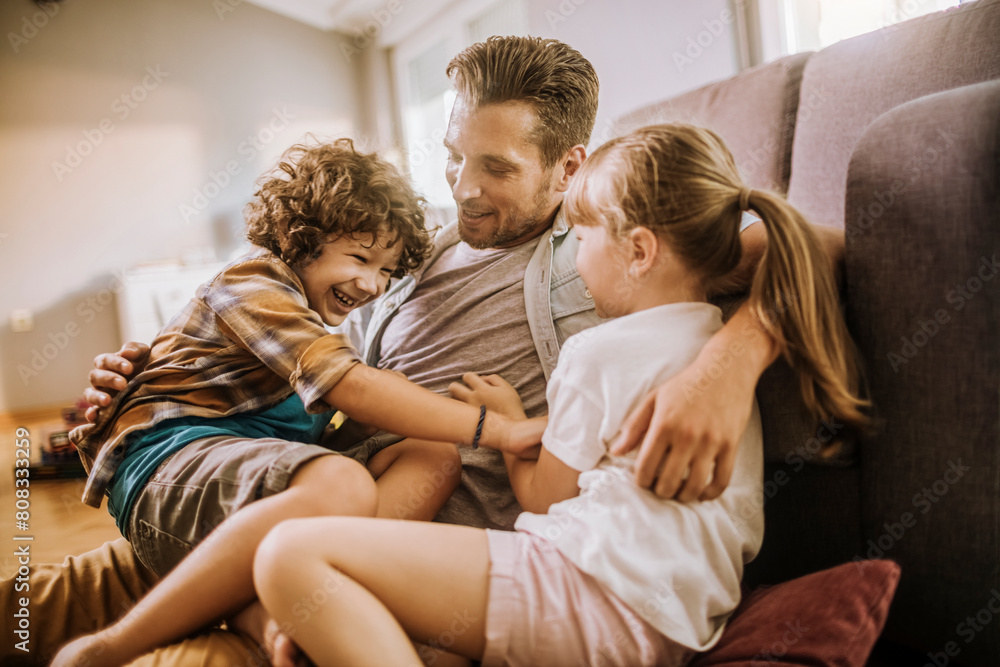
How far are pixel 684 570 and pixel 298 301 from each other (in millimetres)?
545

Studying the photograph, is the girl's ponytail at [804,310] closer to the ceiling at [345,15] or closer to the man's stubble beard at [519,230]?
the man's stubble beard at [519,230]

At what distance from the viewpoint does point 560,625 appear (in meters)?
0.55

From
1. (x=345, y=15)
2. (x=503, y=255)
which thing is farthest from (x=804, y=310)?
(x=345, y=15)

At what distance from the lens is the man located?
0.83 meters

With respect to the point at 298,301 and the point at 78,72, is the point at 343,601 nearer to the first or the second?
the point at 298,301

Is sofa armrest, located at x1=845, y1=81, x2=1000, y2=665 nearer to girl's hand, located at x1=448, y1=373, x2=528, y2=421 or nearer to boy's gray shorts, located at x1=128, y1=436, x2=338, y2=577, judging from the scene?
girl's hand, located at x1=448, y1=373, x2=528, y2=421

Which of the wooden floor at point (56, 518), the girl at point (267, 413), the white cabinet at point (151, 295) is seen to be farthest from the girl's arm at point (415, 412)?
the white cabinet at point (151, 295)

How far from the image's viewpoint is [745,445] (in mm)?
641

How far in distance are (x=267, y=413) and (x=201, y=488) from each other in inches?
7.4

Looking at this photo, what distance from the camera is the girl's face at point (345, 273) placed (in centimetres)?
88

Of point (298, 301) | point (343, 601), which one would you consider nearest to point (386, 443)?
point (298, 301)

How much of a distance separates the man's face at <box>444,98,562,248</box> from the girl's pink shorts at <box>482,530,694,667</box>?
1.71 ft

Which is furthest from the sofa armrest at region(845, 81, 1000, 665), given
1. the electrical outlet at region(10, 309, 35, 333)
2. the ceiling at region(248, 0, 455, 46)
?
the electrical outlet at region(10, 309, 35, 333)

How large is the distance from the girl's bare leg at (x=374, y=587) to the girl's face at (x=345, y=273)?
42cm
